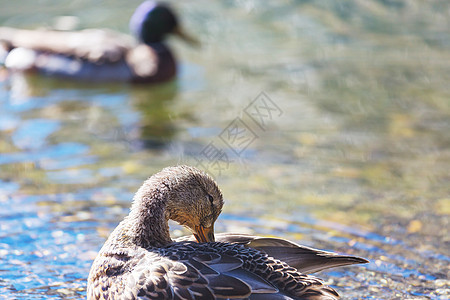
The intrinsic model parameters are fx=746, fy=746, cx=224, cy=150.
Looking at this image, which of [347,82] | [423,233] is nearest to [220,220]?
[423,233]

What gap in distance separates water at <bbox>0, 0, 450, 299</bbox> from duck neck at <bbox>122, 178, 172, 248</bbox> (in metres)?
0.74

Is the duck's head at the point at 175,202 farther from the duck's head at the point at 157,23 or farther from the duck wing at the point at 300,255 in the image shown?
the duck's head at the point at 157,23

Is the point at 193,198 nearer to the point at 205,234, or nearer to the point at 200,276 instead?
the point at 205,234

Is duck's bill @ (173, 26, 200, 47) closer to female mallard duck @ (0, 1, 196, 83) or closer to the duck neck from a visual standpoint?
female mallard duck @ (0, 1, 196, 83)

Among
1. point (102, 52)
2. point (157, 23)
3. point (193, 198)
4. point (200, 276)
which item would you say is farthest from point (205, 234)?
point (157, 23)

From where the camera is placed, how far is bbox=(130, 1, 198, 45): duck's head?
11734mm

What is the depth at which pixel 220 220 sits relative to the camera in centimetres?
596

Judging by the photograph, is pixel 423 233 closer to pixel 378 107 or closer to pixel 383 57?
pixel 378 107

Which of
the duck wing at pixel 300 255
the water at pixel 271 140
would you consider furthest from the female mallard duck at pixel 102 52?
the duck wing at pixel 300 255

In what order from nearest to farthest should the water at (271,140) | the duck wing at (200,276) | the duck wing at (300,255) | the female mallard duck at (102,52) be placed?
the duck wing at (200,276) < the duck wing at (300,255) < the water at (271,140) < the female mallard duck at (102,52)

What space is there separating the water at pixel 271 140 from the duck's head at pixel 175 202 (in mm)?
796

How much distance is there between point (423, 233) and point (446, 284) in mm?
962

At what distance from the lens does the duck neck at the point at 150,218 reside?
4156mm

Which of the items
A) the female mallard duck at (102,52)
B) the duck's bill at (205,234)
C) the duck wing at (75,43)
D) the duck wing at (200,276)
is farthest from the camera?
the duck wing at (75,43)
